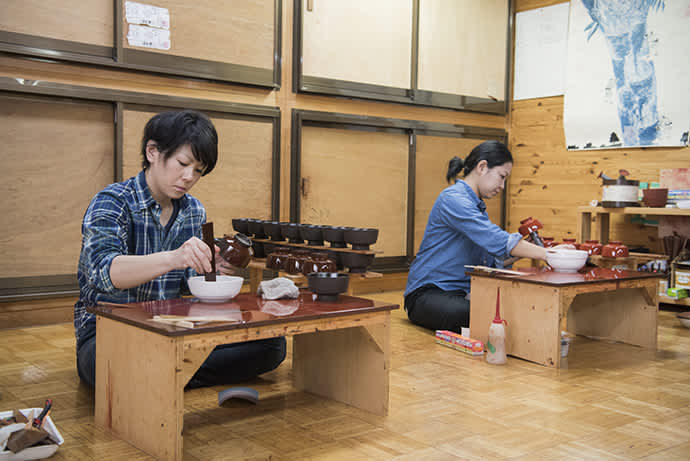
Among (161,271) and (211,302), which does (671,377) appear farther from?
(161,271)

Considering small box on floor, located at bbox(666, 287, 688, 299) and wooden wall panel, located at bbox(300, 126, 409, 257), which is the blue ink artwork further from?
wooden wall panel, located at bbox(300, 126, 409, 257)

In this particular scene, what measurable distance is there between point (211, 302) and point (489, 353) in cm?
145

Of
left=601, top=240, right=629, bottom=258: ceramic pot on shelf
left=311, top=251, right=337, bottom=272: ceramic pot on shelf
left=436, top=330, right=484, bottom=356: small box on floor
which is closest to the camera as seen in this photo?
left=311, top=251, right=337, bottom=272: ceramic pot on shelf

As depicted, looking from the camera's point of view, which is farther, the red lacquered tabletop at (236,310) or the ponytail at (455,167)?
the ponytail at (455,167)

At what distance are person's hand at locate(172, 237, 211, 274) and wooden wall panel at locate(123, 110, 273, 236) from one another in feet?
7.51

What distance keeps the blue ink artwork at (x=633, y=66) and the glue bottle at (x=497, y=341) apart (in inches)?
111

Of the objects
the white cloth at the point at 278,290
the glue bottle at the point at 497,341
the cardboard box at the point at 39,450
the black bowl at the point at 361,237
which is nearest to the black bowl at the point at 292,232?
the black bowl at the point at 361,237

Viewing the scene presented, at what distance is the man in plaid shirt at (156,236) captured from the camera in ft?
6.45

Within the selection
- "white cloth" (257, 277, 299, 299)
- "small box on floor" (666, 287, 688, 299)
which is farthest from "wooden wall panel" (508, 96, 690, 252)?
"white cloth" (257, 277, 299, 299)

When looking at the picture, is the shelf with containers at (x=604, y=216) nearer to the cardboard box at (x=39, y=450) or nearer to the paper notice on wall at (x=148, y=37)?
the paper notice on wall at (x=148, y=37)

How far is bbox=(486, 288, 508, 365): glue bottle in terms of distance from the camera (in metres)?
2.90

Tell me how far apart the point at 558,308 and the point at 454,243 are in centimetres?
89

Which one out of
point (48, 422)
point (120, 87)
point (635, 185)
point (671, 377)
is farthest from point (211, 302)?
point (635, 185)

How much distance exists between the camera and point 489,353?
295 cm
